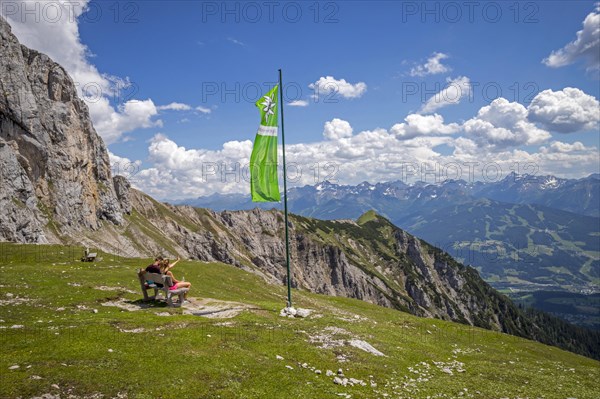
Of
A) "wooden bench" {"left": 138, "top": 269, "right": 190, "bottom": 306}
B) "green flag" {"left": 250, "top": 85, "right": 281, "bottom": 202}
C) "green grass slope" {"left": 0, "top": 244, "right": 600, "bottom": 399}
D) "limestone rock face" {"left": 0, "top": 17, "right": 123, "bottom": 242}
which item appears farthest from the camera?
"limestone rock face" {"left": 0, "top": 17, "right": 123, "bottom": 242}

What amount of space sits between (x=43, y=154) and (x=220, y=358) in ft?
391

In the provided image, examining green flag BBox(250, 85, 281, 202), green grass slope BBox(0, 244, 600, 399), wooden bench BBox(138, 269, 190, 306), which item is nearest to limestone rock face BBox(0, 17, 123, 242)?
wooden bench BBox(138, 269, 190, 306)

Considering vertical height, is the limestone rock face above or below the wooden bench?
above

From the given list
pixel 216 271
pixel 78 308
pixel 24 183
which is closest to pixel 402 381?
pixel 78 308

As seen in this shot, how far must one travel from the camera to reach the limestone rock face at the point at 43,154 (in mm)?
94500

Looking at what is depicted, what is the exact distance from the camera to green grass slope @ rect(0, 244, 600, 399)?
15.1 m

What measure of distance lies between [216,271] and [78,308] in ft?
126

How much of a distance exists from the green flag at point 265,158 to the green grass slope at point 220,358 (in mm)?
9460

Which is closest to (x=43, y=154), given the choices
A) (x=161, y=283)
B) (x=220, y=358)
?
(x=161, y=283)

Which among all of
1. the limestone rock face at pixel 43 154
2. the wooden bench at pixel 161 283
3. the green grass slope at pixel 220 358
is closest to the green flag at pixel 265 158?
the wooden bench at pixel 161 283

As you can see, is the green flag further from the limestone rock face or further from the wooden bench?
the limestone rock face

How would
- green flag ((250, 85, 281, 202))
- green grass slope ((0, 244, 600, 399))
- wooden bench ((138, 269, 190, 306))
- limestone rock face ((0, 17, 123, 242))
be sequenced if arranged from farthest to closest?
limestone rock face ((0, 17, 123, 242)), green flag ((250, 85, 281, 202)), wooden bench ((138, 269, 190, 306)), green grass slope ((0, 244, 600, 399))

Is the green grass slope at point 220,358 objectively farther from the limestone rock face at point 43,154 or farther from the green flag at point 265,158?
the limestone rock face at point 43,154

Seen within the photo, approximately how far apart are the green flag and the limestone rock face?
258ft
